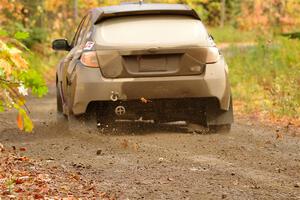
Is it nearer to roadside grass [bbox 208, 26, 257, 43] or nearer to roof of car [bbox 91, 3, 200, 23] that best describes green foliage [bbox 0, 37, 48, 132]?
roof of car [bbox 91, 3, 200, 23]

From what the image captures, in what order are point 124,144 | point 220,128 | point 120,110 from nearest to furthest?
point 124,144 → point 120,110 → point 220,128

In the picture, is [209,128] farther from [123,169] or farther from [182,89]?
[123,169]

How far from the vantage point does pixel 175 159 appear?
327 inches

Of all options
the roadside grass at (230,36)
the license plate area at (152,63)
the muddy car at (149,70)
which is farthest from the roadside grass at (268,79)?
the roadside grass at (230,36)

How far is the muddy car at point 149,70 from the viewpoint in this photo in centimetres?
986

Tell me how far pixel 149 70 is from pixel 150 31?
0.55 metres

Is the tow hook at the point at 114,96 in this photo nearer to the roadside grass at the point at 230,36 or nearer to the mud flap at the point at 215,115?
the mud flap at the point at 215,115

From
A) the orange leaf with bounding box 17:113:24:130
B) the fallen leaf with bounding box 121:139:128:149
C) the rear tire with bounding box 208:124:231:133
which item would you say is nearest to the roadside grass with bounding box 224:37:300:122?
the rear tire with bounding box 208:124:231:133

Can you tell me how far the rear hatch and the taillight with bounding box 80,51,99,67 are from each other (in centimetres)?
6

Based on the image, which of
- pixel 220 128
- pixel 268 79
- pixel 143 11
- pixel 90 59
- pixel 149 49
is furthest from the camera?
pixel 268 79

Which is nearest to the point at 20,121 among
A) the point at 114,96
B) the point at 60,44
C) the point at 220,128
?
the point at 114,96

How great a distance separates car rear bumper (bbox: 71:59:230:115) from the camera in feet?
32.3

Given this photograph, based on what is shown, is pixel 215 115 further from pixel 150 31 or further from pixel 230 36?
pixel 230 36

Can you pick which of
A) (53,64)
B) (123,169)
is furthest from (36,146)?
(53,64)
